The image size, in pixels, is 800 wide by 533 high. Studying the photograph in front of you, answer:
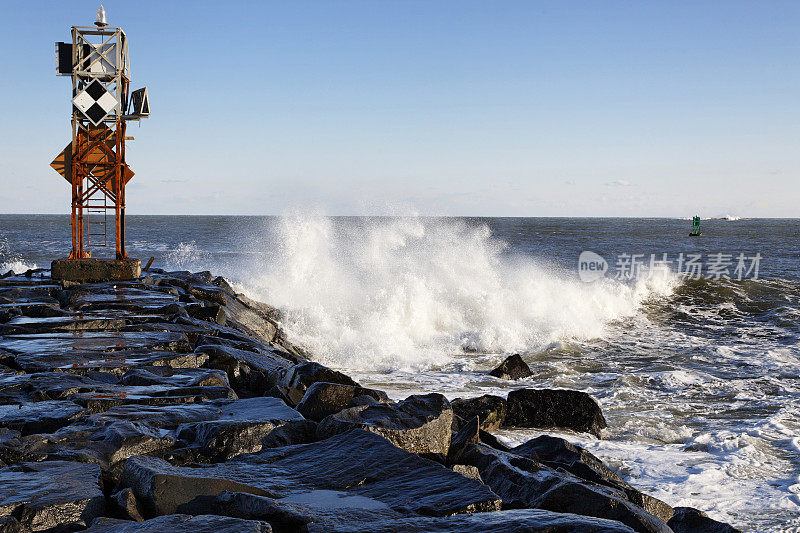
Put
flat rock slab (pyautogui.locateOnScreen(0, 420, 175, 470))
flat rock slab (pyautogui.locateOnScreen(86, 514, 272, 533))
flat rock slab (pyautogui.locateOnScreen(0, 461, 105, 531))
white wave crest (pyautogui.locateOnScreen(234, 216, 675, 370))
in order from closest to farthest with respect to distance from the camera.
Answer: flat rock slab (pyautogui.locateOnScreen(86, 514, 272, 533)), flat rock slab (pyautogui.locateOnScreen(0, 461, 105, 531)), flat rock slab (pyautogui.locateOnScreen(0, 420, 175, 470)), white wave crest (pyautogui.locateOnScreen(234, 216, 675, 370))

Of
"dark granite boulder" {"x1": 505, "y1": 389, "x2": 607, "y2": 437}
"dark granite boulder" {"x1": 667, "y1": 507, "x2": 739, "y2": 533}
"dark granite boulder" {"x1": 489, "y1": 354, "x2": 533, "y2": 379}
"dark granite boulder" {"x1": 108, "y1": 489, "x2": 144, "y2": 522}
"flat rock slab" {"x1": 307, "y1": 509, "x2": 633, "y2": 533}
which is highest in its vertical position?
"flat rock slab" {"x1": 307, "y1": 509, "x2": 633, "y2": 533}

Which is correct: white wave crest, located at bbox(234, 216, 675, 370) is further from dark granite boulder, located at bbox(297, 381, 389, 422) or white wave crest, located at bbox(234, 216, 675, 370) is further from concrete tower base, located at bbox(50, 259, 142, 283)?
dark granite boulder, located at bbox(297, 381, 389, 422)

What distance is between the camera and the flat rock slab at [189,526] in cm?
211

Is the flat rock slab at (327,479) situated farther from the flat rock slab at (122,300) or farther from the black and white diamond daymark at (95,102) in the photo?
the black and white diamond daymark at (95,102)

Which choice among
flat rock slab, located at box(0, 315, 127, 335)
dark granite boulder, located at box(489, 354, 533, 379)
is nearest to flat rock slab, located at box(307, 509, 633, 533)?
flat rock slab, located at box(0, 315, 127, 335)

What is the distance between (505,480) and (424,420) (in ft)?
1.78

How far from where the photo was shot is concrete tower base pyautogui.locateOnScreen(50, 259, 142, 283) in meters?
10.6

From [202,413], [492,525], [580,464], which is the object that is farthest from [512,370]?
[492,525]

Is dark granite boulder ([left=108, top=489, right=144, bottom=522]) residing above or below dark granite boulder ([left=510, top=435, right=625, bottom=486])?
above

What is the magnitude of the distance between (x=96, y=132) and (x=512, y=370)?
764cm

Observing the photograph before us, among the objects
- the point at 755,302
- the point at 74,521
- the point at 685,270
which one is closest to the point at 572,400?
the point at 74,521

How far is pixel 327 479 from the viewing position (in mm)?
2830

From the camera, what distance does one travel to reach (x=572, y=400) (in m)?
6.66

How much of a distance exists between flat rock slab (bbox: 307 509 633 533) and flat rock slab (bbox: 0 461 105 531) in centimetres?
89
